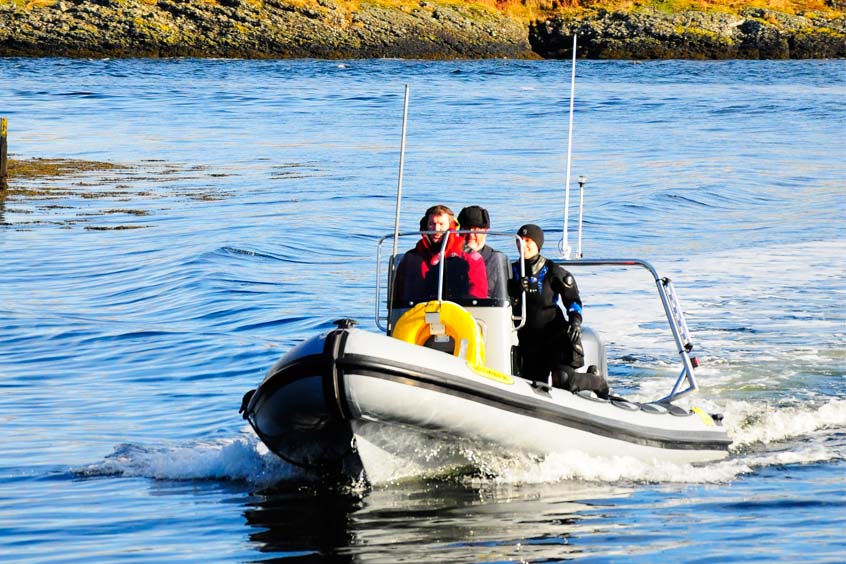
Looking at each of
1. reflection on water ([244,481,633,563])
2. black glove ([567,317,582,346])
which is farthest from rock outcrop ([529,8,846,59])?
reflection on water ([244,481,633,563])

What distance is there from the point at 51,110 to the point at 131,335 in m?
27.3

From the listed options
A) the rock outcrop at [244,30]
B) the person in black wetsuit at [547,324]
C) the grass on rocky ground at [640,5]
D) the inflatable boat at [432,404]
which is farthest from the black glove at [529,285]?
the grass on rocky ground at [640,5]

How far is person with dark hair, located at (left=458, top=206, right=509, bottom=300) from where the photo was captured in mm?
7918

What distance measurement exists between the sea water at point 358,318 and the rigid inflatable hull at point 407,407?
206mm

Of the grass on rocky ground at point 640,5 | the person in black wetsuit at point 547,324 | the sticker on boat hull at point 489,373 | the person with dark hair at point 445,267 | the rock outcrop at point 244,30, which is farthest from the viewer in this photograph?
the grass on rocky ground at point 640,5

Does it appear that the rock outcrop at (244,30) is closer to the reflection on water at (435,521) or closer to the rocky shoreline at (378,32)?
the rocky shoreline at (378,32)

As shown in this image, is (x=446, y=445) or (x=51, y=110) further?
(x=51, y=110)

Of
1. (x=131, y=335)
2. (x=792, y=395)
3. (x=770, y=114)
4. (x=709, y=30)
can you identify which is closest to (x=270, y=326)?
(x=131, y=335)

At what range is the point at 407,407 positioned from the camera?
6879 mm

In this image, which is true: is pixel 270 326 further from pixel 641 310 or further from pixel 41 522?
pixel 41 522

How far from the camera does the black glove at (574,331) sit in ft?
26.9

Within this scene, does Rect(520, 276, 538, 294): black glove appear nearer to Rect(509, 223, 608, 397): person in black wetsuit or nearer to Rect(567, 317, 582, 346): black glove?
Rect(509, 223, 608, 397): person in black wetsuit

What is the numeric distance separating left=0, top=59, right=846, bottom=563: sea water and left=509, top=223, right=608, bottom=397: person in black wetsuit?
2.44ft

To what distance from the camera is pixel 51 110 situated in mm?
38062
